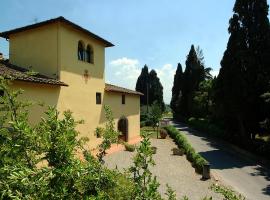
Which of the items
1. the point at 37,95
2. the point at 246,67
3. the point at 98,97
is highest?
the point at 246,67

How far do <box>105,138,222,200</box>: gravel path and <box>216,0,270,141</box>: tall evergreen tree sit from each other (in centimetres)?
718

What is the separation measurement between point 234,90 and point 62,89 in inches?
591

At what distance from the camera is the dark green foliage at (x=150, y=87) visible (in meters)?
70.4

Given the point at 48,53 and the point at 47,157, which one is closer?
the point at 47,157

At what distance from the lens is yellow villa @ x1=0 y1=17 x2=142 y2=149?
1797cm

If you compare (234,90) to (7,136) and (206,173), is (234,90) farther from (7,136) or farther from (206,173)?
(7,136)

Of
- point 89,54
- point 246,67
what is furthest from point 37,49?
point 246,67

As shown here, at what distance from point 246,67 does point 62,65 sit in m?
15.8

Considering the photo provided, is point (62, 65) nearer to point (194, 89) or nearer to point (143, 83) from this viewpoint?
point (194, 89)

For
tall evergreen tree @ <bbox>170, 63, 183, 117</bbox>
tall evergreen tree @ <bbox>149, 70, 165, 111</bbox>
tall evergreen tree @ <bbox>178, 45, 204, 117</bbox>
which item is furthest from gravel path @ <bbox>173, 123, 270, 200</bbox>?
tall evergreen tree @ <bbox>170, 63, 183, 117</bbox>

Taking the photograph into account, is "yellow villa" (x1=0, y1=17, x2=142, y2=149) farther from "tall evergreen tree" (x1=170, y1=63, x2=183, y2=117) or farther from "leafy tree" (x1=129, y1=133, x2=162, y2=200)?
"tall evergreen tree" (x1=170, y1=63, x2=183, y2=117)

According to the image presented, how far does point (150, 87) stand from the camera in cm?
7056

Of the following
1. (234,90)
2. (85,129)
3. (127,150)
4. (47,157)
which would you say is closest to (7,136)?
(47,157)

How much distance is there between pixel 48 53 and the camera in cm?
1972
